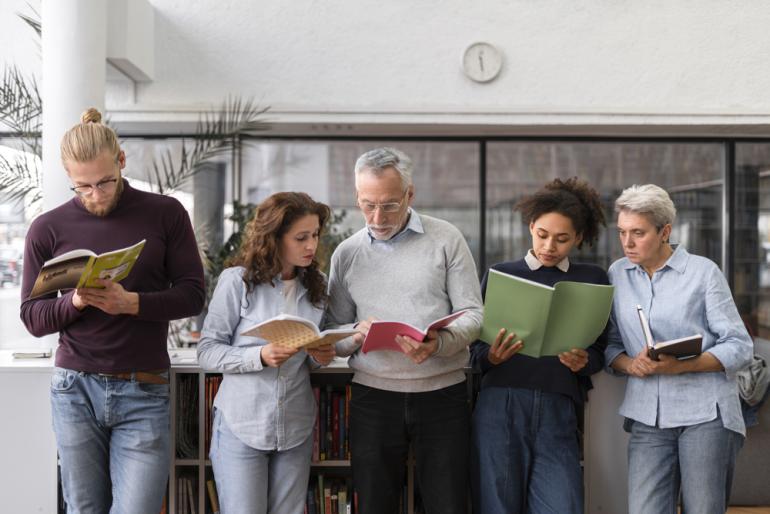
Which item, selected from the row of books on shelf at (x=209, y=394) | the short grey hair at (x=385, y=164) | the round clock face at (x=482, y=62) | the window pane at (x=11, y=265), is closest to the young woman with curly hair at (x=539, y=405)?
the short grey hair at (x=385, y=164)

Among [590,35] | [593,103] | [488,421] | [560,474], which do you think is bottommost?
[560,474]

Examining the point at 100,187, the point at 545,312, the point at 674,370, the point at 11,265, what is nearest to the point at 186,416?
the point at 100,187

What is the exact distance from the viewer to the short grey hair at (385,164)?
2154mm

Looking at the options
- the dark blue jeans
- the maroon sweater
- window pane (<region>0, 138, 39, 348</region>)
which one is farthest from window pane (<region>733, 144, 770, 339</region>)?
window pane (<region>0, 138, 39, 348</region>)

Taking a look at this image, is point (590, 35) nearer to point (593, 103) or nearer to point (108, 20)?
point (593, 103)

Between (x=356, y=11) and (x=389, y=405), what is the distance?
3575 mm

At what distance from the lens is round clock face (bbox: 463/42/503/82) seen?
16.7 ft

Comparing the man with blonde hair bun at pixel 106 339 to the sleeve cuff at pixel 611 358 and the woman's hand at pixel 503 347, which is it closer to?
the woman's hand at pixel 503 347

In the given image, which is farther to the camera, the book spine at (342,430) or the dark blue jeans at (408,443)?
the book spine at (342,430)

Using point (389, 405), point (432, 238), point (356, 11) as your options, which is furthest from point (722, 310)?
point (356, 11)

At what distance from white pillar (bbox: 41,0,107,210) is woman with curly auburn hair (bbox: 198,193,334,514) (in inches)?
75.2

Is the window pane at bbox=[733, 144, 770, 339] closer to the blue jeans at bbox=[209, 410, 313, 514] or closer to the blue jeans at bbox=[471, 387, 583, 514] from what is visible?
the blue jeans at bbox=[471, 387, 583, 514]

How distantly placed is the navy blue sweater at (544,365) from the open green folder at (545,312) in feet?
Result: 0.31

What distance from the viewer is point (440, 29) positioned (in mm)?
5094
